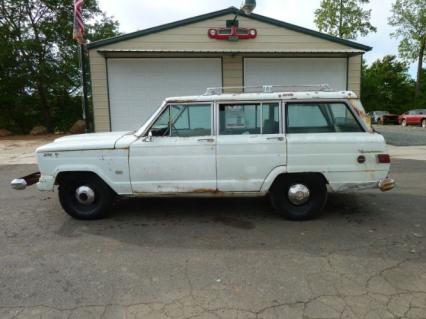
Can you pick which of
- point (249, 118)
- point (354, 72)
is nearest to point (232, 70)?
point (354, 72)

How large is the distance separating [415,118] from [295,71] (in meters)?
21.1

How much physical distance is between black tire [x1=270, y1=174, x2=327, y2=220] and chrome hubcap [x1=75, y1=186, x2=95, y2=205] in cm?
263

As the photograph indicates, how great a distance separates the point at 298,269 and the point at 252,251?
0.61m

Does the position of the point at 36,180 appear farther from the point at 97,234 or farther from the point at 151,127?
the point at 151,127

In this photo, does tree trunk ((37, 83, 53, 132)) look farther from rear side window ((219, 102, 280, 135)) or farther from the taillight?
the taillight

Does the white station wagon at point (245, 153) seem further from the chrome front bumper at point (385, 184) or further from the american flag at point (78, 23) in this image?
the american flag at point (78, 23)


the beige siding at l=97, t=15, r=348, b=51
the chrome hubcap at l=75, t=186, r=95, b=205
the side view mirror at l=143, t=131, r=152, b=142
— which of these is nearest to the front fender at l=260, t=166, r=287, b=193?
the side view mirror at l=143, t=131, r=152, b=142

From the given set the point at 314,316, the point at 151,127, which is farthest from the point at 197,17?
the point at 314,316

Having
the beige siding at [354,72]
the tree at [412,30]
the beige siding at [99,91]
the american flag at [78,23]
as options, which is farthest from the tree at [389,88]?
the american flag at [78,23]

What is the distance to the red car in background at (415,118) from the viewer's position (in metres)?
27.3

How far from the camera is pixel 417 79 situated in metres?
38.4

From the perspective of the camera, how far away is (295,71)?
11.9 metres

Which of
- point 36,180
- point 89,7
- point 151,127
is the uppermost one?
point 89,7

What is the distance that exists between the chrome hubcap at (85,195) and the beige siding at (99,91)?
676 cm
